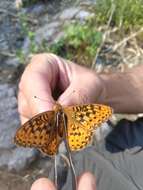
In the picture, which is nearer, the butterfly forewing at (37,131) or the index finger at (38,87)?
the butterfly forewing at (37,131)

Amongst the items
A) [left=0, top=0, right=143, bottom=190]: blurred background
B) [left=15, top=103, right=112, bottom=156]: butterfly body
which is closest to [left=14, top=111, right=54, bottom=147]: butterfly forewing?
[left=15, top=103, right=112, bottom=156]: butterfly body

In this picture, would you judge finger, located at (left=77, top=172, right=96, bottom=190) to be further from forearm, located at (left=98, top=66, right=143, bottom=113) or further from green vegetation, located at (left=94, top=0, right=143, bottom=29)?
green vegetation, located at (left=94, top=0, right=143, bottom=29)

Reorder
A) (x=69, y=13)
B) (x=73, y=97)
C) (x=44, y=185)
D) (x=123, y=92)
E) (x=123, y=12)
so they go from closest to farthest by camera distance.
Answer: (x=44, y=185) → (x=73, y=97) → (x=123, y=92) → (x=123, y=12) → (x=69, y=13)

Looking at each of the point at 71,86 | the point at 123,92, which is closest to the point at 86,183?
the point at 71,86

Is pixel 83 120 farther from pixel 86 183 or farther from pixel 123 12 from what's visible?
pixel 123 12

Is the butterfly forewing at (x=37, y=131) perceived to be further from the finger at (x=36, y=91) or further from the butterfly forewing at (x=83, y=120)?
the finger at (x=36, y=91)

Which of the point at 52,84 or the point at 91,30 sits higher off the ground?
the point at 52,84

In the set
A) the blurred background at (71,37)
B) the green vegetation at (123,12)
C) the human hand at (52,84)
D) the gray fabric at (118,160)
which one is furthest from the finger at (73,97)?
the green vegetation at (123,12)
